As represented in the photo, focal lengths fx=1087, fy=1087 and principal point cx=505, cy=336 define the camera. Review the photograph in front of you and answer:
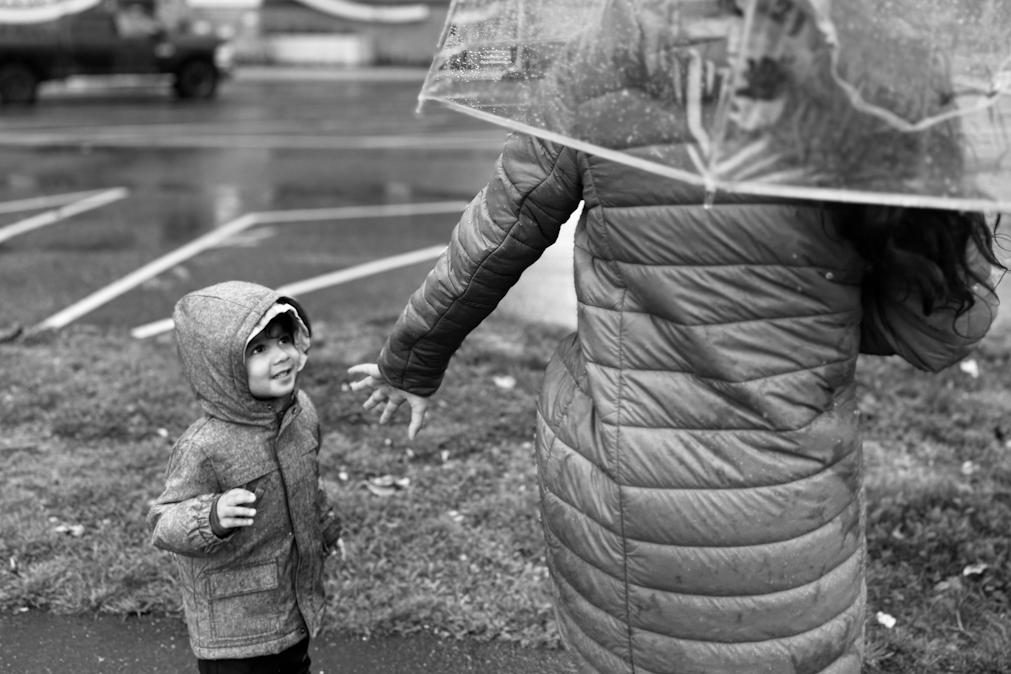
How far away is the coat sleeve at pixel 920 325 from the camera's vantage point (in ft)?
6.14

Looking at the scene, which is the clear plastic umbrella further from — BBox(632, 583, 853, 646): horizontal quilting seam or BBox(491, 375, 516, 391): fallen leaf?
BBox(491, 375, 516, 391): fallen leaf

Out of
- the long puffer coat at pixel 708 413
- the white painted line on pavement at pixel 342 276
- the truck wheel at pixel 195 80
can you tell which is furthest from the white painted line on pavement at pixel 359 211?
the truck wheel at pixel 195 80

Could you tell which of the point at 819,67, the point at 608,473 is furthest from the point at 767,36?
the point at 608,473

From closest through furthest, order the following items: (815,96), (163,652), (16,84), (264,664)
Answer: (815,96) < (264,664) < (163,652) < (16,84)

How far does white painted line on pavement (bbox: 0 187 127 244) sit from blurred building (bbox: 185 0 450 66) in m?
17.0

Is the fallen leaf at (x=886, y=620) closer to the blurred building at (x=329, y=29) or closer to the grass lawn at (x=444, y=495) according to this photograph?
the grass lawn at (x=444, y=495)

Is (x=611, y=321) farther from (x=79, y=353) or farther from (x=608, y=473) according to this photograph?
(x=79, y=353)

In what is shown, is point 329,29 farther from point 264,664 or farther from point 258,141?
point 264,664

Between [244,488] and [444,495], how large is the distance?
68.9 inches

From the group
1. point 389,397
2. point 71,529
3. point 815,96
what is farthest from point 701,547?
point 71,529

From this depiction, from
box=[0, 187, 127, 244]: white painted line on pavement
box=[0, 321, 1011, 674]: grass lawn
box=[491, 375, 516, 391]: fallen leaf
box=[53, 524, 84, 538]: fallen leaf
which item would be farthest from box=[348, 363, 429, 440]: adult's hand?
box=[0, 187, 127, 244]: white painted line on pavement

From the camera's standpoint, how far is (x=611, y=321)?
189 centimetres

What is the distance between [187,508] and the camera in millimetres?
2295

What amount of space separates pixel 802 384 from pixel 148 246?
22.3 feet
